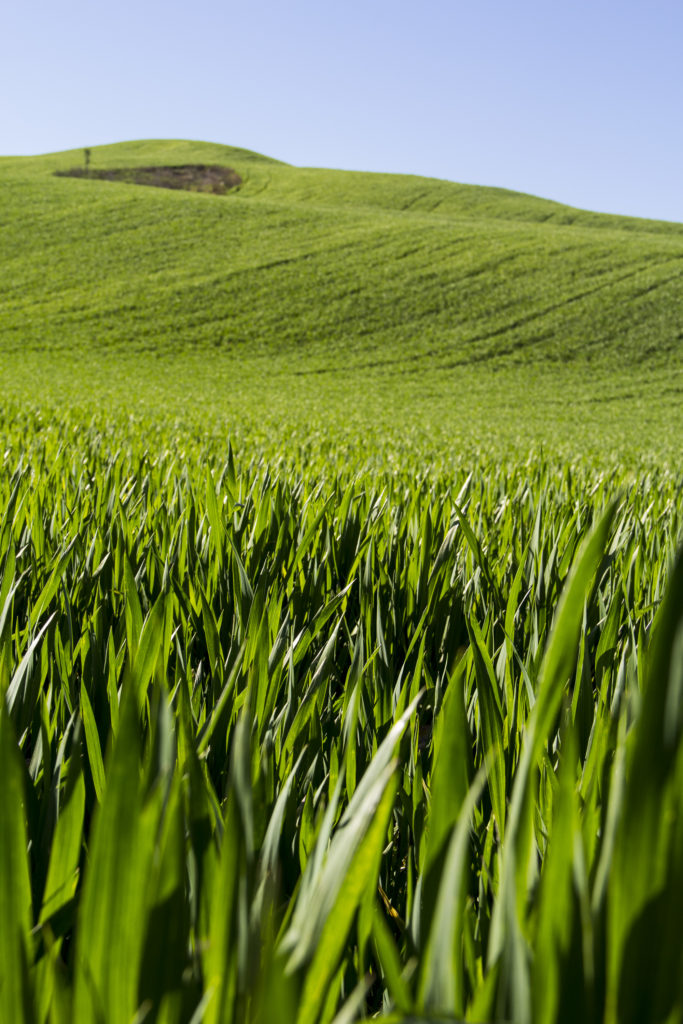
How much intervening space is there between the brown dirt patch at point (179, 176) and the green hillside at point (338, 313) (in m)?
18.6

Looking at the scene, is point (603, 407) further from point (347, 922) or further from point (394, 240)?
point (347, 922)

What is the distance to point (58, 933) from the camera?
58 cm

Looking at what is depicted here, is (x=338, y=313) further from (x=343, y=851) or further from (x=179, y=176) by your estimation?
(x=179, y=176)

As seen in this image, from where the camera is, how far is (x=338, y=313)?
95.0ft

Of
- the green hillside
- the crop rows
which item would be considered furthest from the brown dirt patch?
the crop rows

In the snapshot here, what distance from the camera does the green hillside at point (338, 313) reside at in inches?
806

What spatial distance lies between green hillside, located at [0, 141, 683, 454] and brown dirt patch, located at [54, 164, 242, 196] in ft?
60.9

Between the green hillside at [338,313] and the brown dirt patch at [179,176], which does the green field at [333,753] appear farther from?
the brown dirt patch at [179,176]

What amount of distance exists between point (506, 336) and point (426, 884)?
29411mm

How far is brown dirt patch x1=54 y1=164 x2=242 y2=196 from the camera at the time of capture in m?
59.2

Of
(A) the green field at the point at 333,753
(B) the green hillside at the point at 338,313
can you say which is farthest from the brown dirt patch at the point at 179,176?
(A) the green field at the point at 333,753

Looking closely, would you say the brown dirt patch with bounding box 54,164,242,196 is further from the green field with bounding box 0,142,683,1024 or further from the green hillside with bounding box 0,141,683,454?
the green field with bounding box 0,142,683,1024

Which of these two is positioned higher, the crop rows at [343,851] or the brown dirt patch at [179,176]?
the brown dirt patch at [179,176]

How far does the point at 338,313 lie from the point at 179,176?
4126cm
